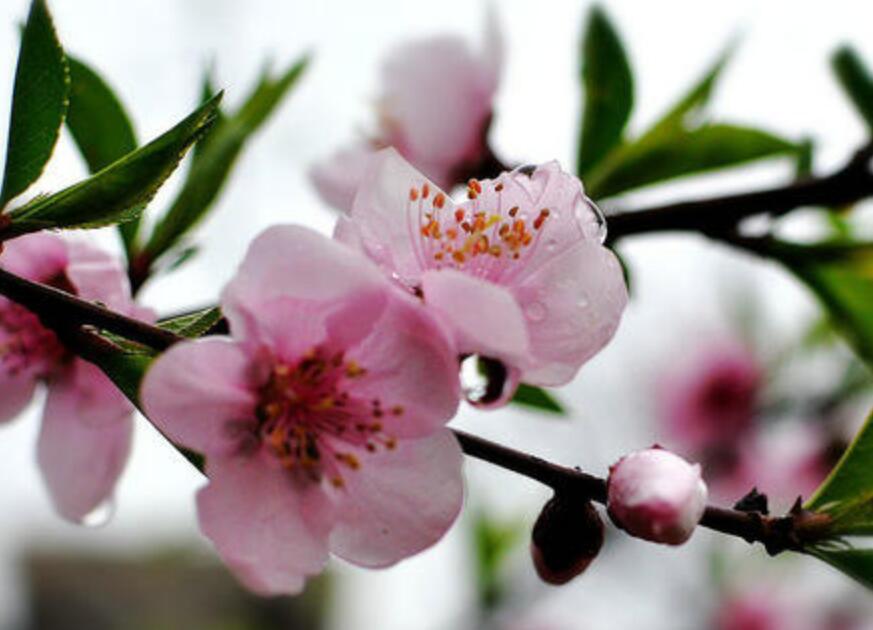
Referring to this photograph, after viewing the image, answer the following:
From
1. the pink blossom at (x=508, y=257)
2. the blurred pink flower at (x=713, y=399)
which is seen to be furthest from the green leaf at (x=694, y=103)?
the blurred pink flower at (x=713, y=399)

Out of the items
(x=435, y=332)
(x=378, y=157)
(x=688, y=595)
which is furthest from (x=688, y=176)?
(x=688, y=595)

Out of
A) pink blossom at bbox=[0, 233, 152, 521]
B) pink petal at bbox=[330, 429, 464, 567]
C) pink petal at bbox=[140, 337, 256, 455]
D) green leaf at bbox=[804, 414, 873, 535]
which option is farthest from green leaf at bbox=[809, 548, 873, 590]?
pink blossom at bbox=[0, 233, 152, 521]

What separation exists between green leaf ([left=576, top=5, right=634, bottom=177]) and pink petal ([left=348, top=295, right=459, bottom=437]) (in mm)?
664

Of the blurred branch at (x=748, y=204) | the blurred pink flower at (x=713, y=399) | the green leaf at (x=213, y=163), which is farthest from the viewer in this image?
the blurred pink flower at (x=713, y=399)

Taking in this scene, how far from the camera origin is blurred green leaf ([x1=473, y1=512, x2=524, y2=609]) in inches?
106

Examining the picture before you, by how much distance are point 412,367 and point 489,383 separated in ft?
0.16

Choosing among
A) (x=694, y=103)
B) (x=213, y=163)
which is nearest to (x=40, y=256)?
(x=213, y=163)

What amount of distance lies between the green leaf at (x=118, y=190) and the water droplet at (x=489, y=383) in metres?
0.21

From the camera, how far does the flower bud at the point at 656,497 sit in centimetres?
70

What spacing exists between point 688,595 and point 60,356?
108 inches

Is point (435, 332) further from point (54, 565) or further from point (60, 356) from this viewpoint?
point (54, 565)

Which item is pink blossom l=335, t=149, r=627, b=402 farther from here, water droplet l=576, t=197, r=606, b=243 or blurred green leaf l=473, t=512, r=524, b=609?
blurred green leaf l=473, t=512, r=524, b=609

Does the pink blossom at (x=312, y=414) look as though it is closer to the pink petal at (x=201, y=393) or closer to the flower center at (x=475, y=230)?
the pink petal at (x=201, y=393)

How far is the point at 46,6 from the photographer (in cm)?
78
